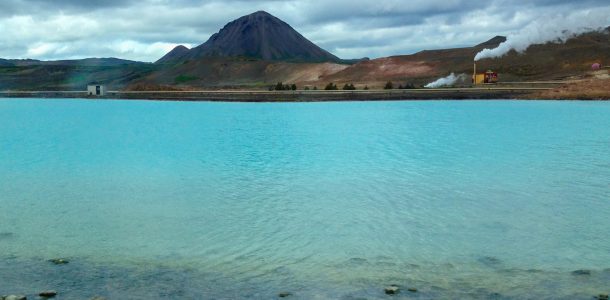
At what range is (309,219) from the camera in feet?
48.5

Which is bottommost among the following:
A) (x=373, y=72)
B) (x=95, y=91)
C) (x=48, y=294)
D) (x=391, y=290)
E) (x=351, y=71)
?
(x=391, y=290)

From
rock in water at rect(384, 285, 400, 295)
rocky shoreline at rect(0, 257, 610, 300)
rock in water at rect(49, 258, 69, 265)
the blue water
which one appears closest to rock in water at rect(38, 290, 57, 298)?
rocky shoreline at rect(0, 257, 610, 300)

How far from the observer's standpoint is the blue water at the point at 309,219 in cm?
1019

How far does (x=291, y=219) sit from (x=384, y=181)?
5.96 metres

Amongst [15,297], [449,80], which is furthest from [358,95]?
[15,297]

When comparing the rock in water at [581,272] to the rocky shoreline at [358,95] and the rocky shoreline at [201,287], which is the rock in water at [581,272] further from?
the rocky shoreline at [358,95]

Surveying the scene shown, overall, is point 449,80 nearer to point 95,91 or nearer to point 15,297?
point 95,91

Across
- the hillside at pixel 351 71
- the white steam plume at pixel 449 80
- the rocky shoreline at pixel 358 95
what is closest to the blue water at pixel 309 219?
the rocky shoreline at pixel 358 95

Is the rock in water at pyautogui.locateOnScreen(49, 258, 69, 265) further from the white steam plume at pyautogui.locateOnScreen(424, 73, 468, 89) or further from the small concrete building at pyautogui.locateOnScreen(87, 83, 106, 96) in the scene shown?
the small concrete building at pyautogui.locateOnScreen(87, 83, 106, 96)

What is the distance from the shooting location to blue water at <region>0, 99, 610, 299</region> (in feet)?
33.4

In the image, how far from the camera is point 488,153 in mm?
27516

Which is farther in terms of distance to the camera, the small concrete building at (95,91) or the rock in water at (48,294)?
the small concrete building at (95,91)

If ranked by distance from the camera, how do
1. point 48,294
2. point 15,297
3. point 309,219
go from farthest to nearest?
point 309,219 < point 48,294 < point 15,297

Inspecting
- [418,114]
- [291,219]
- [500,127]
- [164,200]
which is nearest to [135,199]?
[164,200]
